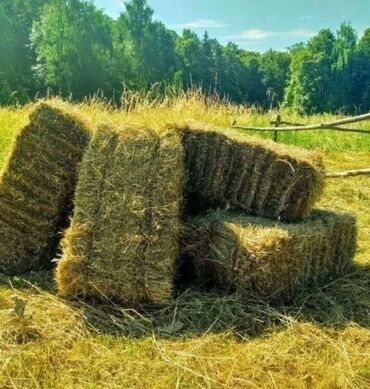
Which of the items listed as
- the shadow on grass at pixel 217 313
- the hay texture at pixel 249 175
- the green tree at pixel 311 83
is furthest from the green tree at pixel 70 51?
the shadow on grass at pixel 217 313

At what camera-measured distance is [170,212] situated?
370 centimetres

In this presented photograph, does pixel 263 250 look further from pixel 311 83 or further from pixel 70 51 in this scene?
pixel 311 83

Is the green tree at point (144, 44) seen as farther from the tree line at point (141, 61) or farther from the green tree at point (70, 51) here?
the green tree at point (70, 51)

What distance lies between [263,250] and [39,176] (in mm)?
1736

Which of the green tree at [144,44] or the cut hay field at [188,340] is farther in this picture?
the green tree at [144,44]

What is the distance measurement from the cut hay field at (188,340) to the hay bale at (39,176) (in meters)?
0.35

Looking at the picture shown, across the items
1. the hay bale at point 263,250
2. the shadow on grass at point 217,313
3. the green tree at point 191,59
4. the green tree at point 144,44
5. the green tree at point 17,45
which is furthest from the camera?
the green tree at point 191,59

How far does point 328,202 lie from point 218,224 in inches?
140

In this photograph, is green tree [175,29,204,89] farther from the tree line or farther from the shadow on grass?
the shadow on grass

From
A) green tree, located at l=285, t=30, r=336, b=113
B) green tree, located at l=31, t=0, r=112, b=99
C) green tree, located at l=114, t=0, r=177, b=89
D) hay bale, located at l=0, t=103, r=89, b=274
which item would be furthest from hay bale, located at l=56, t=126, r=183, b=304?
green tree, located at l=285, t=30, r=336, b=113

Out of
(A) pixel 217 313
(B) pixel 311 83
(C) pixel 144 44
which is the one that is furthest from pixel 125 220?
(B) pixel 311 83

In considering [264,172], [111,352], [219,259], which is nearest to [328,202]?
[264,172]

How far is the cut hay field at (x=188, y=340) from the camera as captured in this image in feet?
9.27

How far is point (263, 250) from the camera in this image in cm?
368
